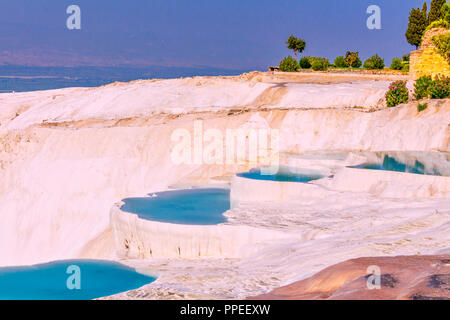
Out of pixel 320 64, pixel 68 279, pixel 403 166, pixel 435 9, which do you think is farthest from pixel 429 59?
pixel 68 279

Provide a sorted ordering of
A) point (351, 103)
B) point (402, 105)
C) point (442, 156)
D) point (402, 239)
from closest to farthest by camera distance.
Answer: point (402, 239) < point (442, 156) < point (402, 105) < point (351, 103)

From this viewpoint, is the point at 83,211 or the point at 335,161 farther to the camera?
the point at 83,211

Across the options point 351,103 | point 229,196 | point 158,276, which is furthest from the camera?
point 351,103

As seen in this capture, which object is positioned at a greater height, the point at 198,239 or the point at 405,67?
the point at 405,67

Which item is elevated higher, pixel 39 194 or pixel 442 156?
pixel 442 156

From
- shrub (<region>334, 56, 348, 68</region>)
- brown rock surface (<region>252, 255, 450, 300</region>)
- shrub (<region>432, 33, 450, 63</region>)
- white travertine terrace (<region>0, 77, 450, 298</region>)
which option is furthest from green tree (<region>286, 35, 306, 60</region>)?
brown rock surface (<region>252, 255, 450, 300</region>)

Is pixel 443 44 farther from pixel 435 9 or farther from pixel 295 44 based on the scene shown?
pixel 295 44

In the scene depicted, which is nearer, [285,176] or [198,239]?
[198,239]
